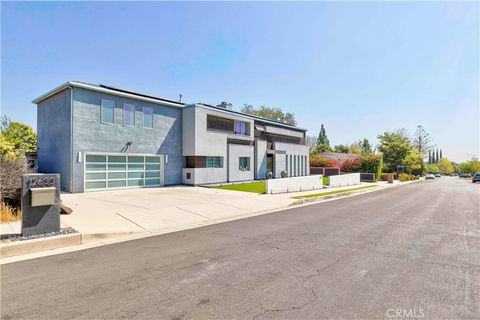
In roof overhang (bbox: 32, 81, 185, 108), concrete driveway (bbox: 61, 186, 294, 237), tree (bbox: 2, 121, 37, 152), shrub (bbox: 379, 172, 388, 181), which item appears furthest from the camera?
shrub (bbox: 379, 172, 388, 181)

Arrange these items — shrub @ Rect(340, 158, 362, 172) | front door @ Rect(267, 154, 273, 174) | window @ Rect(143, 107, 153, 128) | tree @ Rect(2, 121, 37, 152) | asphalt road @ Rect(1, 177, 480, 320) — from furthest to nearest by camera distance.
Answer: shrub @ Rect(340, 158, 362, 172)
tree @ Rect(2, 121, 37, 152)
front door @ Rect(267, 154, 273, 174)
window @ Rect(143, 107, 153, 128)
asphalt road @ Rect(1, 177, 480, 320)

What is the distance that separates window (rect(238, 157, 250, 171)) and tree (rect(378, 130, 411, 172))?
106 feet

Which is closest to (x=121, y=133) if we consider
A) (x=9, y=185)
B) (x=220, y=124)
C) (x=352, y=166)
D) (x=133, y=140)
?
(x=133, y=140)

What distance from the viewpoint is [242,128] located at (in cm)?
2688

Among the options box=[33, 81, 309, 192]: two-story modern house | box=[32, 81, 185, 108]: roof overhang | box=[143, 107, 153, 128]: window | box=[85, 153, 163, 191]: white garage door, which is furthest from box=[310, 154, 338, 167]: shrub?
box=[143, 107, 153, 128]: window

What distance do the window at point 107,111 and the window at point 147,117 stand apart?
2.27 m

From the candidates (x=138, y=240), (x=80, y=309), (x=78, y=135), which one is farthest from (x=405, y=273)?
(x=78, y=135)

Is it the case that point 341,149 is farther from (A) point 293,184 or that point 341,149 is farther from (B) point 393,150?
(A) point 293,184

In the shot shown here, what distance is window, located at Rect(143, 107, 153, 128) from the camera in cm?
1942

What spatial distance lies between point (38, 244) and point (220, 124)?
63.8 ft

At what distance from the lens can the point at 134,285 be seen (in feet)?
13.8

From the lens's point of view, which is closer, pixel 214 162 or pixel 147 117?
pixel 147 117

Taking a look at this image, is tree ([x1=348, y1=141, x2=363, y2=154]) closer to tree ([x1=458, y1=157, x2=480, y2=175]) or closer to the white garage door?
tree ([x1=458, y1=157, x2=480, y2=175])

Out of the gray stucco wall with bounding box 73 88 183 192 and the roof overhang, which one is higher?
the roof overhang
